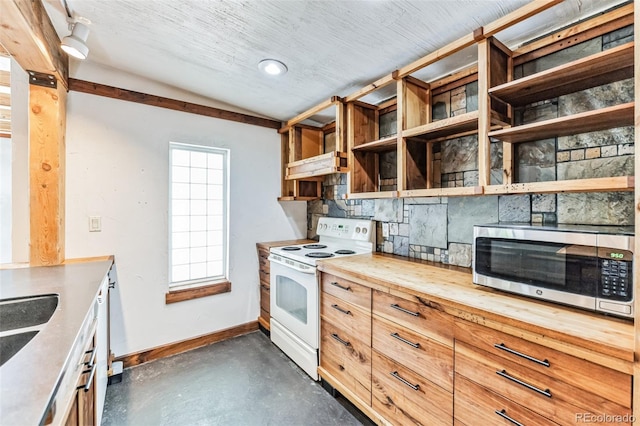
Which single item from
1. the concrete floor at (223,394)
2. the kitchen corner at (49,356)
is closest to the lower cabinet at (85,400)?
the kitchen corner at (49,356)

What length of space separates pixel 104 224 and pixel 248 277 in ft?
4.53

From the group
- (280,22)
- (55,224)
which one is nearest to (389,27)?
(280,22)

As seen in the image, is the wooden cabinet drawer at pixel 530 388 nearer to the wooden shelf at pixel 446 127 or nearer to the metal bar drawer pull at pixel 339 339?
the metal bar drawer pull at pixel 339 339

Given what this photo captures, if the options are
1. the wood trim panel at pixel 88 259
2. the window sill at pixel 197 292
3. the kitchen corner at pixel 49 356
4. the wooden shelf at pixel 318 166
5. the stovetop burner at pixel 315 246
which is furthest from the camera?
the stovetop burner at pixel 315 246

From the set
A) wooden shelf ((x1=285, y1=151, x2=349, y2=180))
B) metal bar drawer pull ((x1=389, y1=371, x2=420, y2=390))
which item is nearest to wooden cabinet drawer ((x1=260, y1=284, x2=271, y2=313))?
wooden shelf ((x1=285, y1=151, x2=349, y2=180))

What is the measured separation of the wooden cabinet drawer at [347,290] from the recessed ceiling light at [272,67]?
1.56 metres

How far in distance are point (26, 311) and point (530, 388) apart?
86.5 inches

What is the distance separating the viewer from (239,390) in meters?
2.15

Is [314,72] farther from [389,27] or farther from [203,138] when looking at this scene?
[203,138]

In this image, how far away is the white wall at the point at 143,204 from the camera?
7.51ft

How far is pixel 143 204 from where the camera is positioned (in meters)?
2.53

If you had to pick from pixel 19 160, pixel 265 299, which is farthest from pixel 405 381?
pixel 19 160

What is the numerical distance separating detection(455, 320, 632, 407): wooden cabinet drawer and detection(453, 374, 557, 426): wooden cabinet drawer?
0.58 ft

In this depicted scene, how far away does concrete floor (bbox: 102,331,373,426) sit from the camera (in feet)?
6.12
